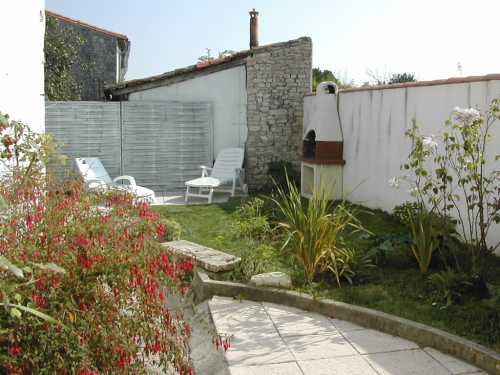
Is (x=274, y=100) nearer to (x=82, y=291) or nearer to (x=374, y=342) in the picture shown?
(x=374, y=342)

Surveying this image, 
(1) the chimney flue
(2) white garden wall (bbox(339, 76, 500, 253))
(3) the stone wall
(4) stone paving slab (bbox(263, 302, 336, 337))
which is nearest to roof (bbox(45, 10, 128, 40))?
(1) the chimney flue

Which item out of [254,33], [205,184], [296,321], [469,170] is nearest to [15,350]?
[296,321]

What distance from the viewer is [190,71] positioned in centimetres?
1373

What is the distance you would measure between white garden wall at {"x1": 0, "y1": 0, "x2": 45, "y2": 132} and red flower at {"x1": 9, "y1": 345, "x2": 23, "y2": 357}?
13.2 feet

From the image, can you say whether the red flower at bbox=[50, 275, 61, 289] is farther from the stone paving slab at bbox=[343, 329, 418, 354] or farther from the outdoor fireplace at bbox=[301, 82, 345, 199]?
the outdoor fireplace at bbox=[301, 82, 345, 199]

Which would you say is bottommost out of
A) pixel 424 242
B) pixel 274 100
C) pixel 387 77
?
pixel 424 242

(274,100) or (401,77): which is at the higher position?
(401,77)

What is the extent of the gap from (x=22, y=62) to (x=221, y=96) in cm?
684

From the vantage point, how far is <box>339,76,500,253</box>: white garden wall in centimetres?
716

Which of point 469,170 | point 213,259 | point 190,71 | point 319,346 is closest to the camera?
point 319,346

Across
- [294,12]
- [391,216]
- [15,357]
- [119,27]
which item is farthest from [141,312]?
[119,27]

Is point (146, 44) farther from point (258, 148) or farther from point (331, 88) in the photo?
point (331, 88)

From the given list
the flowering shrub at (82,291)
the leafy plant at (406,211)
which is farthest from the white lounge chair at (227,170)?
the flowering shrub at (82,291)

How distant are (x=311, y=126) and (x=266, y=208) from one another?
274 centimetres
